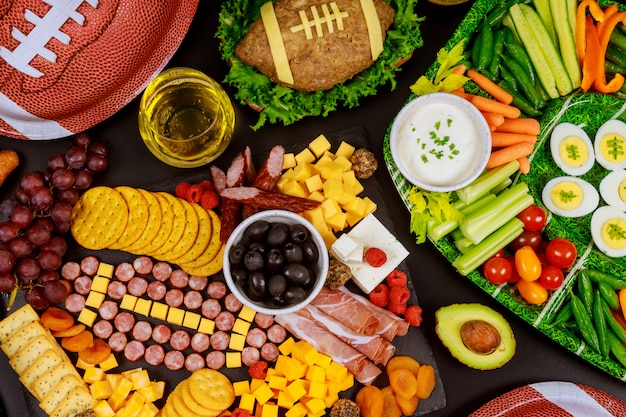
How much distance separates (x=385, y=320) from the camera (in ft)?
6.73

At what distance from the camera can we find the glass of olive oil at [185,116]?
2014 mm

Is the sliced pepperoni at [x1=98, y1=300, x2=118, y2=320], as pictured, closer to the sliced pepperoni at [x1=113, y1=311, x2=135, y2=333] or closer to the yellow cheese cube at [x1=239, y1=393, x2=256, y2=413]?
the sliced pepperoni at [x1=113, y1=311, x2=135, y2=333]

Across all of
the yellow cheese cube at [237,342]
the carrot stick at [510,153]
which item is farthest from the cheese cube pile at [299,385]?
the carrot stick at [510,153]

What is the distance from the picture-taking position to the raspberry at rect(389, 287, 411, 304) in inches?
81.9

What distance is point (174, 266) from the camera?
2.13 meters

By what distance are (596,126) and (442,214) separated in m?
0.66

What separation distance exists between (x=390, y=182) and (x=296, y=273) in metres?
0.56

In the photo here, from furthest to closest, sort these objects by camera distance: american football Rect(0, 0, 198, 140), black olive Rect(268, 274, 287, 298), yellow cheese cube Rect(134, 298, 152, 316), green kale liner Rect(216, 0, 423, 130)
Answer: yellow cheese cube Rect(134, 298, 152, 316) < green kale liner Rect(216, 0, 423, 130) < black olive Rect(268, 274, 287, 298) < american football Rect(0, 0, 198, 140)

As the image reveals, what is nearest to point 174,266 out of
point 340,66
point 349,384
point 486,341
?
point 349,384

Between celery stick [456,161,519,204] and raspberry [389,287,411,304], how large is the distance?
359 millimetres

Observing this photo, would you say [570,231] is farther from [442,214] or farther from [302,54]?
[302,54]

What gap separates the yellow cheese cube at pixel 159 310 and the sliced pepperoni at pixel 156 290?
0.03 metres

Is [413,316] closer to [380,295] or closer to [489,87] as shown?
[380,295]

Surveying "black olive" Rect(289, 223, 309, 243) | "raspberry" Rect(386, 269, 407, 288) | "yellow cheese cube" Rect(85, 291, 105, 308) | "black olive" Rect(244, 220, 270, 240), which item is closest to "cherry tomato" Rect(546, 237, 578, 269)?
"raspberry" Rect(386, 269, 407, 288)
